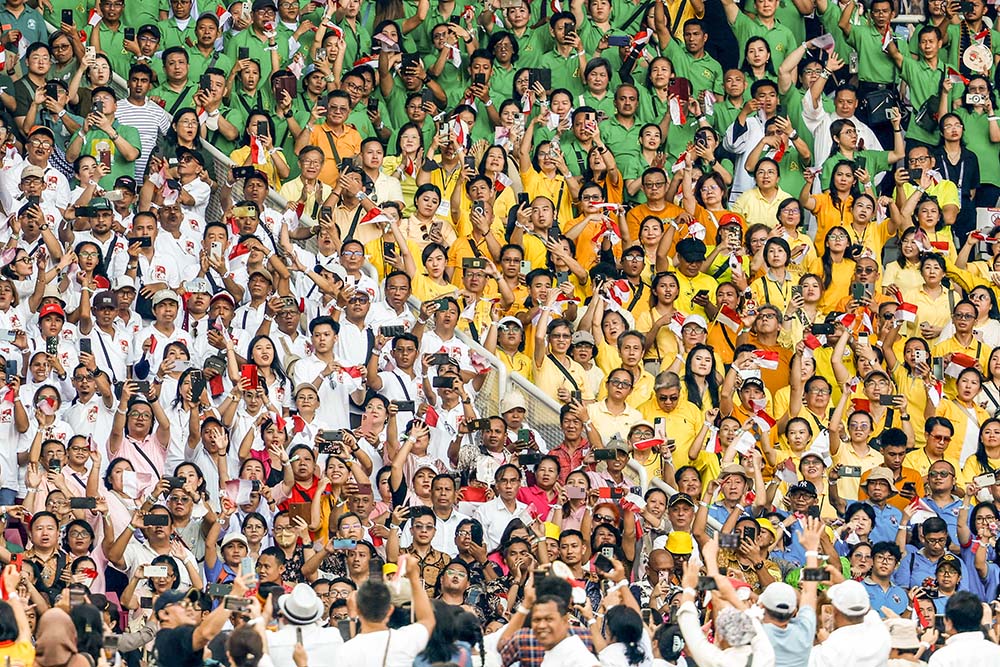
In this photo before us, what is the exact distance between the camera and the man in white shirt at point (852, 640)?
41.9 ft

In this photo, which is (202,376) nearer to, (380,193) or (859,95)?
(380,193)

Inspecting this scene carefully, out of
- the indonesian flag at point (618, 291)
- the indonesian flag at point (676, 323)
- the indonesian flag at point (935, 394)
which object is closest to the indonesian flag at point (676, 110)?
the indonesian flag at point (618, 291)

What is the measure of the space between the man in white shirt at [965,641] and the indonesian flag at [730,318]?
5934mm

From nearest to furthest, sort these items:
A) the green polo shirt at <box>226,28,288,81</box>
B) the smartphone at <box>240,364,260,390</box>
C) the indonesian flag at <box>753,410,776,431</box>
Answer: the smartphone at <box>240,364,260,390</box>, the indonesian flag at <box>753,410,776,431</box>, the green polo shirt at <box>226,28,288,81</box>

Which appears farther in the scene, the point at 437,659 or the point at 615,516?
the point at 615,516

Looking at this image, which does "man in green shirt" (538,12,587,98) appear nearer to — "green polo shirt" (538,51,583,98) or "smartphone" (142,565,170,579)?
"green polo shirt" (538,51,583,98)

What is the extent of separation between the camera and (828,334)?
18750 mm

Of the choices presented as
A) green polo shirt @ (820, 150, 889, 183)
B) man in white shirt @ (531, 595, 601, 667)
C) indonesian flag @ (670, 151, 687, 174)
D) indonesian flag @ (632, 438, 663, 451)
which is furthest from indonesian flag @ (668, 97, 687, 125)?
man in white shirt @ (531, 595, 601, 667)

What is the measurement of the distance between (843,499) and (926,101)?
17.0 ft

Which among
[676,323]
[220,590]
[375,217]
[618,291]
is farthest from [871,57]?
[220,590]

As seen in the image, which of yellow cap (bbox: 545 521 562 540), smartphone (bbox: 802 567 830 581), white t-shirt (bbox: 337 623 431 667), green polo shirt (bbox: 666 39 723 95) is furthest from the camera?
green polo shirt (bbox: 666 39 723 95)

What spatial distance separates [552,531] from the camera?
53.1ft

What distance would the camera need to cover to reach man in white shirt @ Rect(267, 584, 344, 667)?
12.5 m

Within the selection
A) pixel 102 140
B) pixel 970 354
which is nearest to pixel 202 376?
pixel 102 140
